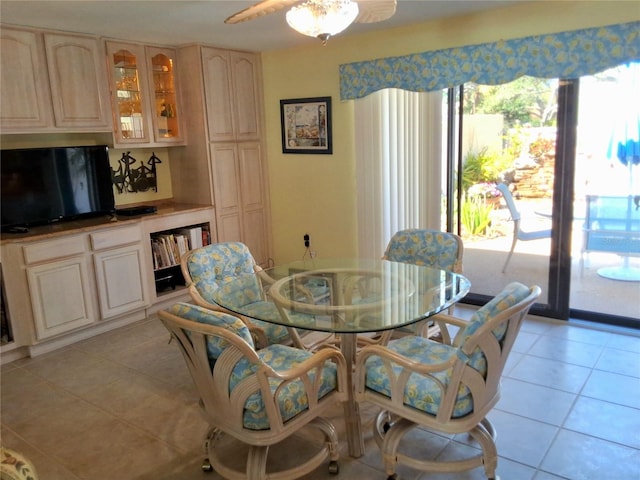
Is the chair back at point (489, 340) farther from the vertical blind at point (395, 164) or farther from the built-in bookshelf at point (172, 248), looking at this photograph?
the built-in bookshelf at point (172, 248)

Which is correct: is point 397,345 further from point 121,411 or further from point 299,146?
point 299,146

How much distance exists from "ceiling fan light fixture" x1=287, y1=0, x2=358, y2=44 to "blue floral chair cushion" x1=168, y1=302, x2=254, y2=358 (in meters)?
1.27

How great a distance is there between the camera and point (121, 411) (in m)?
2.96

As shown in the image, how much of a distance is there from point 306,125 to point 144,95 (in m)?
1.50

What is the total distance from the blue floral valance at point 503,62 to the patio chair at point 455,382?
2.06 meters

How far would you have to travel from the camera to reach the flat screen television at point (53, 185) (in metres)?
3.74

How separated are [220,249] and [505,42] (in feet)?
8.16

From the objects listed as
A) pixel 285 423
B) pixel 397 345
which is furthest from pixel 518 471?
pixel 285 423

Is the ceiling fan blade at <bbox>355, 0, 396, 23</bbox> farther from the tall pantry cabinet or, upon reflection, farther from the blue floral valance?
the tall pantry cabinet

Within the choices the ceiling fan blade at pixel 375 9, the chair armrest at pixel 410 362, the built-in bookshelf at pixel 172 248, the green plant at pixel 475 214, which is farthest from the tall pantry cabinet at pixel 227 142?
the chair armrest at pixel 410 362

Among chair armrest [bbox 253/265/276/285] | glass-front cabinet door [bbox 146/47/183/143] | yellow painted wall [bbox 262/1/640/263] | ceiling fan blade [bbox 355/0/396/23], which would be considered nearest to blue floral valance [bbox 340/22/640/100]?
yellow painted wall [bbox 262/1/640/263]

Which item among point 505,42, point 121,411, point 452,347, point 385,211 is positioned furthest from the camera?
point 385,211

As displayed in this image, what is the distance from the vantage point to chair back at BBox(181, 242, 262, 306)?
300 cm

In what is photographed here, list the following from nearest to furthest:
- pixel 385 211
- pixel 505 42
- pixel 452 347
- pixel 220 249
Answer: pixel 452 347
pixel 220 249
pixel 505 42
pixel 385 211
